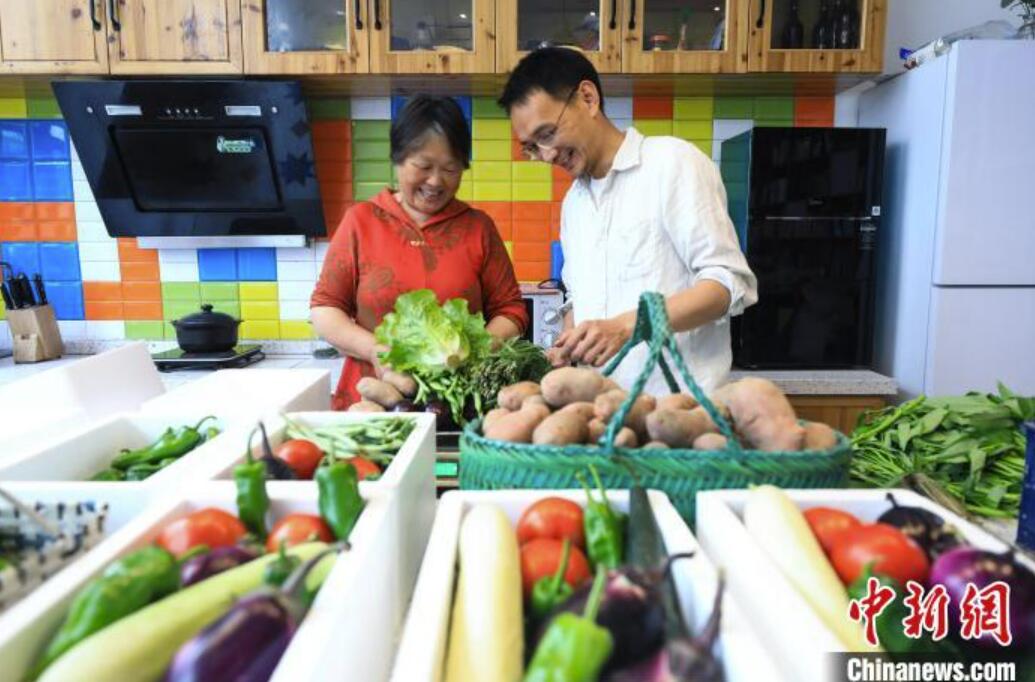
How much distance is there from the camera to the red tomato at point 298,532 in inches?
25.1

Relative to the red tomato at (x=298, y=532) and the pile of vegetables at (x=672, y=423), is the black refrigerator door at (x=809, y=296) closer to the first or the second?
the pile of vegetables at (x=672, y=423)

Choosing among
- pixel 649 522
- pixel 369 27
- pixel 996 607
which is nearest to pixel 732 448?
pixel 649 522

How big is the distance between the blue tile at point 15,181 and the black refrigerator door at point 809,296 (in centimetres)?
294

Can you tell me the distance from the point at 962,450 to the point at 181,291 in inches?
114

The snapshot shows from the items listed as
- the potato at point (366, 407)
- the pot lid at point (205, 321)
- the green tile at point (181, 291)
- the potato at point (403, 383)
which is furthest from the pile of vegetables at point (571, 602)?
the green tile at point (181, 291)

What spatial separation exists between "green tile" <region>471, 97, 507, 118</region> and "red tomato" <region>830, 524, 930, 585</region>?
2590 millimetres

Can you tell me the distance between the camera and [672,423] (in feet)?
2.62

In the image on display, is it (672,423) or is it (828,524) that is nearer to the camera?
(828,524)

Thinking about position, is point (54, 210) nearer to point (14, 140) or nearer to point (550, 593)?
point (14, 140)

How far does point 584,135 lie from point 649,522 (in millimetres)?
1096

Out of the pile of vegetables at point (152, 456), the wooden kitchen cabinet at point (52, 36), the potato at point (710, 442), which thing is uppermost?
the wooden kitchen cabinet at point (52, 36)

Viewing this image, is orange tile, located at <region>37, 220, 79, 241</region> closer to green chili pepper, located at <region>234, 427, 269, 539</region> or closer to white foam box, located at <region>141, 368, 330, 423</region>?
white foam box, located at <region>141, 368, 330, 423</region>

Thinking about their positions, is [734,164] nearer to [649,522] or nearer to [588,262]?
[588,262]

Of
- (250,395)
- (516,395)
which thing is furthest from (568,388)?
(250,395)
